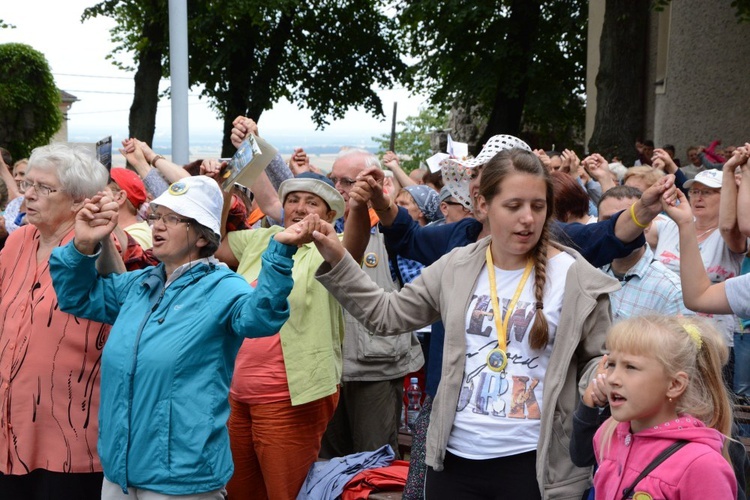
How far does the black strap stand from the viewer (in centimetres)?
290

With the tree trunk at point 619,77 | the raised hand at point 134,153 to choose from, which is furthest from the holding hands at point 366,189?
the tree trunk at point 619,77

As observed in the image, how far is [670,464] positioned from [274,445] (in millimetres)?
2217

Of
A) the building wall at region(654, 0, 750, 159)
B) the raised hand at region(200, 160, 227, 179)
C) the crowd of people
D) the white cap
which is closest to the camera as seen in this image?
the crowd of people

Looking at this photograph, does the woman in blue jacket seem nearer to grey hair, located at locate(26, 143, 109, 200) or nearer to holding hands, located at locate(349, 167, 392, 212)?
holding hands, located at locate(349, 167, 392, 212)

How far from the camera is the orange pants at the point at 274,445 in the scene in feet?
15.1

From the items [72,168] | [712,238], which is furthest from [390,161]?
[72,168]

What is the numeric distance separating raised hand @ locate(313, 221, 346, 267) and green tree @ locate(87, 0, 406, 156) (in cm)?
2086

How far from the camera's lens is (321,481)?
4.65 meters

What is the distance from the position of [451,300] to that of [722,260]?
346cm

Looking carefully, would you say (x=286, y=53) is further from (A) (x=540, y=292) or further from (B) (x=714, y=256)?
(A) (x=540, y=292)

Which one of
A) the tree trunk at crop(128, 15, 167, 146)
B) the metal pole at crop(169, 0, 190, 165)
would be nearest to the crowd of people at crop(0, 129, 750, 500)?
the metal pole at crop(169, 0, 190, 165)

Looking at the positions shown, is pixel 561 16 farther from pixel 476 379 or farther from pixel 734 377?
pixel 476 379

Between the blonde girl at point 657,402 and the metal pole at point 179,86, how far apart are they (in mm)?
5157

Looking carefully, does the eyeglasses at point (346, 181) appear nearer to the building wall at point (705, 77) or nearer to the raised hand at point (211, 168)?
the raised hand at point (211, 168)
